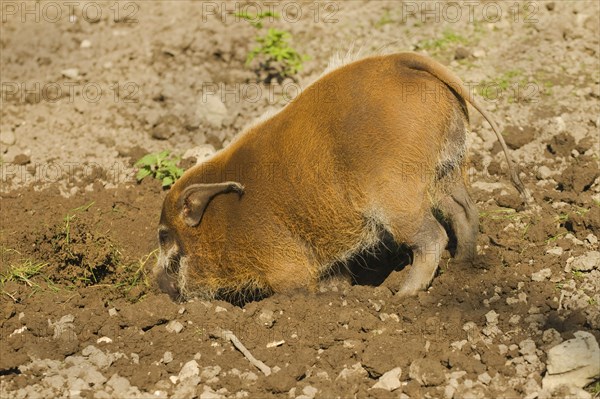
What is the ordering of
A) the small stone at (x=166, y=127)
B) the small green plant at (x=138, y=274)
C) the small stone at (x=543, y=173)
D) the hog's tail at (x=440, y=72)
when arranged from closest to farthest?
the hog's tail at (x=440, y=72) → the small green plant at (x=138, y=274) → the small stone at (x=543, y=173) → the small stone at (x=166, y=127)

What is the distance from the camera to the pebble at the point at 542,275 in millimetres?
5398

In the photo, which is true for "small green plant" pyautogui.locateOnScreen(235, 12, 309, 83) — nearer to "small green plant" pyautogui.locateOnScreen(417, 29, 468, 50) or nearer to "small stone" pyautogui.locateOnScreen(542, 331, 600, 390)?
"small green plant" pyautogui.locateOnScreen(417, 29, 468, 50)

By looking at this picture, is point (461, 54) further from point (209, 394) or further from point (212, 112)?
point (209, 394)

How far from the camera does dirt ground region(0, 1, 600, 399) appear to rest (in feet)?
15.8

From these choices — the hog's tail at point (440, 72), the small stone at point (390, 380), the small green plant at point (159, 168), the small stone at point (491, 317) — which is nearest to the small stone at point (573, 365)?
the small stone at point (491, 317)

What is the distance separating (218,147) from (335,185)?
7.67 ft

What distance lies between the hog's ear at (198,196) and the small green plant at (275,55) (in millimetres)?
2555

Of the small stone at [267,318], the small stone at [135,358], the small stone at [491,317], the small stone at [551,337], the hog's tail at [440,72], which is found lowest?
the small stone at [135,358]

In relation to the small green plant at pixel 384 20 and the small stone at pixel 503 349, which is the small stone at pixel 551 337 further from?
the small green plant at pixel 384 20

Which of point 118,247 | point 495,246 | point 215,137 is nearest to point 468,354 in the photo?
point 495,246

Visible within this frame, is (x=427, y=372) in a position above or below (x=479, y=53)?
below

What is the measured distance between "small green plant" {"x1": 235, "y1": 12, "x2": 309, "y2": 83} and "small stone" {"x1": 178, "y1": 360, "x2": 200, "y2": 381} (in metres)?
3.81

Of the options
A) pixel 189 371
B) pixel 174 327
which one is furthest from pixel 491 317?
pixel 174 327

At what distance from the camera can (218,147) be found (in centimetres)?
757
